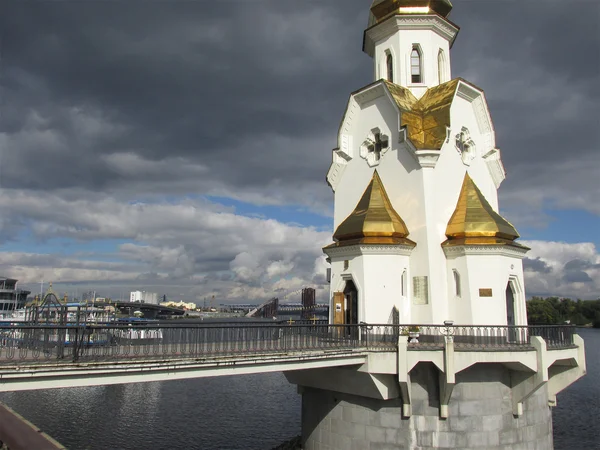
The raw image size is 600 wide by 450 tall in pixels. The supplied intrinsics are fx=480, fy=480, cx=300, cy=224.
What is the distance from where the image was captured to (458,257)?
1805 centimetres

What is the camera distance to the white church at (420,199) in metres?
17.8

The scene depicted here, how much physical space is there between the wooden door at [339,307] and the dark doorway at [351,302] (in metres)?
0.18

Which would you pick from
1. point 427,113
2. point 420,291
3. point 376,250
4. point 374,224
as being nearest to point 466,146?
point 427,113

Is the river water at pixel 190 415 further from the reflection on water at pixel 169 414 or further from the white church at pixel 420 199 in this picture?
the white church at pixel 420 199

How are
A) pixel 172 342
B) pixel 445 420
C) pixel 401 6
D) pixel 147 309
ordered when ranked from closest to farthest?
pixel 172 342
pixel 445 420
pixel 401 6
pixel 147 309

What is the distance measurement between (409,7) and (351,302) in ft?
46.1

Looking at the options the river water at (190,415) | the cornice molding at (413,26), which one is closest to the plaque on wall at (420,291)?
the river water at (190,415)

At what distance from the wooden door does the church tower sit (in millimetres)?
49

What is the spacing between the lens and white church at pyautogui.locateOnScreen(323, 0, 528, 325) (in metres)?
17.8

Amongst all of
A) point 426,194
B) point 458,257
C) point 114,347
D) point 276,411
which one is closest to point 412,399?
point 458,257

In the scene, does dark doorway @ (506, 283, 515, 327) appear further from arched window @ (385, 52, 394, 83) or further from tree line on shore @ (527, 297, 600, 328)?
tree line on shore @ (527, 297, 600, 328)

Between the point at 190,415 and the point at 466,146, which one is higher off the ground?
the point at 466,146

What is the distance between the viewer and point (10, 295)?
2142 inches

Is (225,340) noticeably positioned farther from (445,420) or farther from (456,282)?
(456,282)
